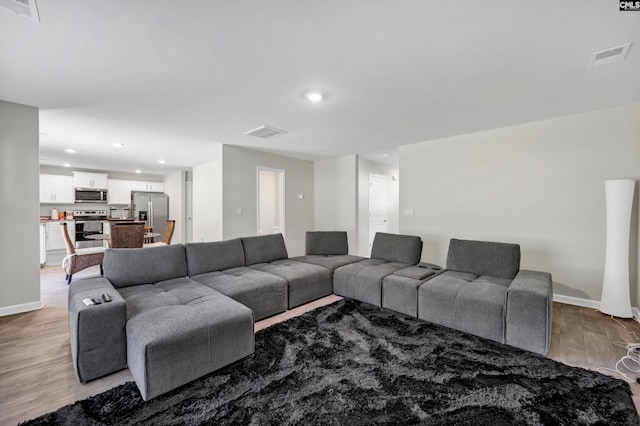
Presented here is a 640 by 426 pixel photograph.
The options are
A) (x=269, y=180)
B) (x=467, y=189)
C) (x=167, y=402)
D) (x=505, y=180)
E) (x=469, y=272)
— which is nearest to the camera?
(x=167, y=402)

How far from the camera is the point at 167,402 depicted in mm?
1645

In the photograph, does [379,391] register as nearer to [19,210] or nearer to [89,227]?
[19,210]

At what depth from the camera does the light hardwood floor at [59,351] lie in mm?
1692

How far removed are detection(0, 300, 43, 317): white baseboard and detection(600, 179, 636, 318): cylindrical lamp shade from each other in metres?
6.65

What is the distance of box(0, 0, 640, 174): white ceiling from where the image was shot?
1.62 metres

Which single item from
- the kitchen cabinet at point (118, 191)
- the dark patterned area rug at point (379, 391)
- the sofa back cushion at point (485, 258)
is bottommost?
the dark patterned area rug at point (379, 391)

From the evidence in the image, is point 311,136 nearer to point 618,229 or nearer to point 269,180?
point 269,180

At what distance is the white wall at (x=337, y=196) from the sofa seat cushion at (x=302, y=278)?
2307 millimetres

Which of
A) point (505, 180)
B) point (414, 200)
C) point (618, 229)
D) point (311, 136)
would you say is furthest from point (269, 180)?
point (618, 229)

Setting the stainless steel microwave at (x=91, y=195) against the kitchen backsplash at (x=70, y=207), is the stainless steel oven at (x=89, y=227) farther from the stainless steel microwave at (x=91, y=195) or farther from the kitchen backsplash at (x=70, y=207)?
the stainless steel microwave at (x=91, y=195)

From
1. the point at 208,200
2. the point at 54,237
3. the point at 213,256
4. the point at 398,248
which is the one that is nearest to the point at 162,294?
the point at 213,256

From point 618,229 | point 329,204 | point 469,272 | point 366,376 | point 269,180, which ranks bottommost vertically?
point 366,376

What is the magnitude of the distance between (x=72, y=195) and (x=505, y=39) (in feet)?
31.6

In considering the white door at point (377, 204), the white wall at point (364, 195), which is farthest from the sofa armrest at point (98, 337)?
the white door at point (377, 204)
